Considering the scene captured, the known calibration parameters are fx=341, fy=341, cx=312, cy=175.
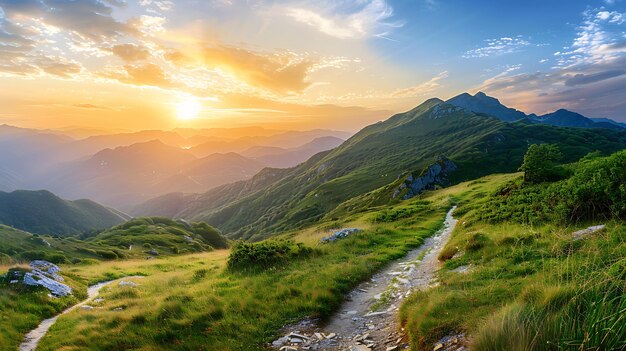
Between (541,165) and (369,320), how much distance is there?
25.2 meters

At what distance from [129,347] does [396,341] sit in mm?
9211

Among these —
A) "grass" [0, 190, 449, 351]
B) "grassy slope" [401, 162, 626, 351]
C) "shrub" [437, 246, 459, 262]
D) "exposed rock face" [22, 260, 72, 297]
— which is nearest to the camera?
"grassy slope" [401, 162, 626, 351]

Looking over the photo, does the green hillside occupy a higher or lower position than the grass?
lower

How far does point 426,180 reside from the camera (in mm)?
113125

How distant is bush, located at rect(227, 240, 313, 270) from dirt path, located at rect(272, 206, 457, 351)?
672 centimetres

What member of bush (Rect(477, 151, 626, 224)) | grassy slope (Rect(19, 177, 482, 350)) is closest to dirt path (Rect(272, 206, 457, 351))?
grassy slope (Rect(19, 177, 482, 350))

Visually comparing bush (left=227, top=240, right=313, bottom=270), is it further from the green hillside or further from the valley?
the green hillside

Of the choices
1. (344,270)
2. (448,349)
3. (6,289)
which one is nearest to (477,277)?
(448,349)

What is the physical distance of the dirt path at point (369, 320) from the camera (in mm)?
11320

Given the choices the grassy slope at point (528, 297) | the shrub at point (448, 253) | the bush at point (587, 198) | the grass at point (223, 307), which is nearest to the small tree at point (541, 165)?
the bush at point (587, 198)

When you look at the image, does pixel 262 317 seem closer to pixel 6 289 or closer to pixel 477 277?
pixel 477 277

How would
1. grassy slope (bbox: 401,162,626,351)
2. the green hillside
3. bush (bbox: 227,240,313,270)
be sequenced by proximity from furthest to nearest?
the green hillside < bush (bbox: 227,240,313,270) < grassy slope (bbox: 401,162,626,351)

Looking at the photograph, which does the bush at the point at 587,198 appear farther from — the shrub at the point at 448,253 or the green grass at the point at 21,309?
the green grass at the point at 21,309

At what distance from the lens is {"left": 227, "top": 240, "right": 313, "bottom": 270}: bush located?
22672mm
